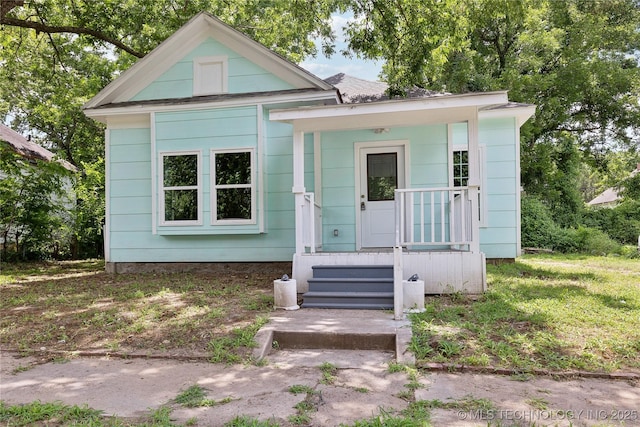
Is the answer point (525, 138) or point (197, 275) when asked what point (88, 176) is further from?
point (525, 138)

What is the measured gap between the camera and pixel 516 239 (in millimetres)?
8344

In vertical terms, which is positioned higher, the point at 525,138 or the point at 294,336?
the point at 525,138

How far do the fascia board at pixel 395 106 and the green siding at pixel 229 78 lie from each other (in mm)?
2087

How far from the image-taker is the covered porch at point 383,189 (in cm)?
573

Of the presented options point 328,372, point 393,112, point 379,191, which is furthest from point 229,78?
point 328,372

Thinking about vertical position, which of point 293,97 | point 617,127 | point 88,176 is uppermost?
point 617,127

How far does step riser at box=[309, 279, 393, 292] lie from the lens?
17.5ft

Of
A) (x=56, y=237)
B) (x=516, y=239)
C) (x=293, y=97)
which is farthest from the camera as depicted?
(x=56, y=237)

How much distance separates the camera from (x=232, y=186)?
7789 mm

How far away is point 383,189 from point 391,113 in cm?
222

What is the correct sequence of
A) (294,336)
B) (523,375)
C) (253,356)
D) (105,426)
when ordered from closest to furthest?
(105,426), (523,375), (253,356), (294,336)

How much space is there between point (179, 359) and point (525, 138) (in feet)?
49.2

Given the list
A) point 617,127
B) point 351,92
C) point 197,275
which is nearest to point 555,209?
point 617,127

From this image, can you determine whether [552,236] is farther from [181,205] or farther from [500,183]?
[181,205]
